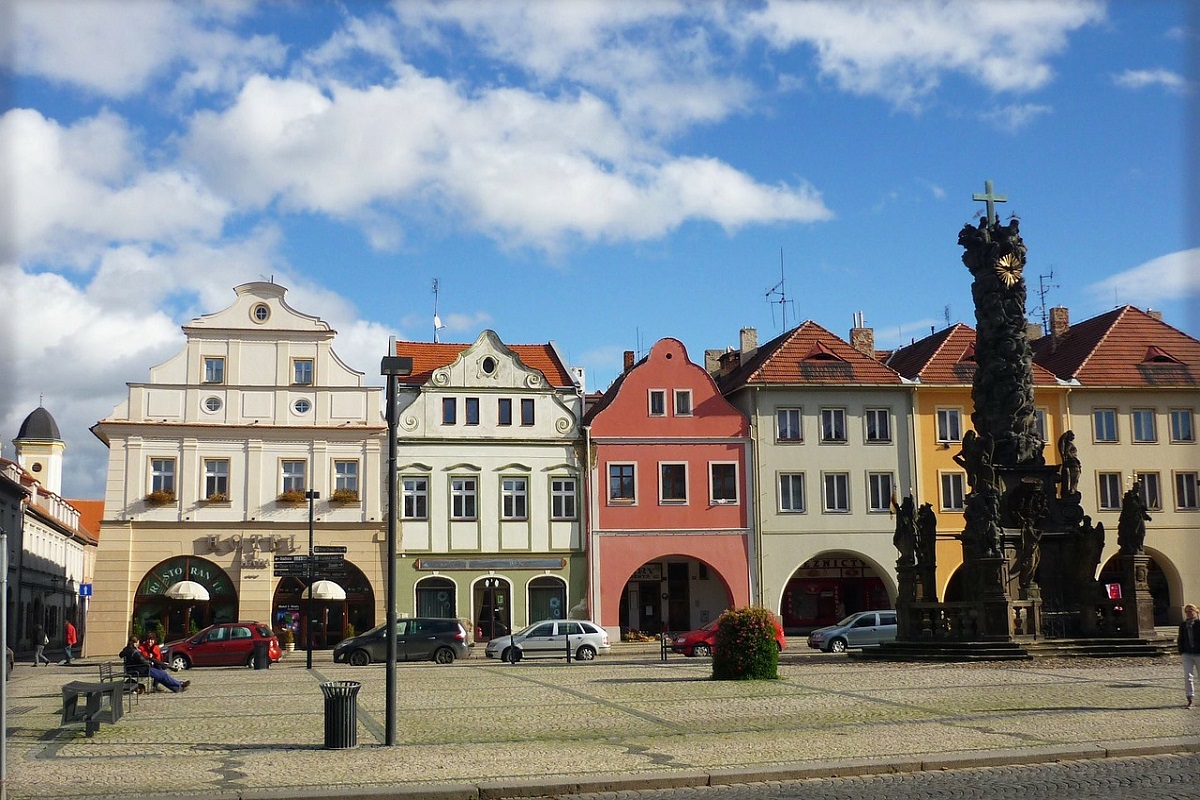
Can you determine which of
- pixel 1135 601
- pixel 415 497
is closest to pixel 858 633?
pixel 1135 601

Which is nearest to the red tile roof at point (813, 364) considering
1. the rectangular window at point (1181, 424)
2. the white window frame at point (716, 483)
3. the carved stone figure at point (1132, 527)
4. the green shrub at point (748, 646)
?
the white window frame at point (716, 483)

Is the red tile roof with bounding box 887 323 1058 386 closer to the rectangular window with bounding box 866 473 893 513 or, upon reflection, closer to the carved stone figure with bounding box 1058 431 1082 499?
the rectangular window with bounding box 866 473 893 513

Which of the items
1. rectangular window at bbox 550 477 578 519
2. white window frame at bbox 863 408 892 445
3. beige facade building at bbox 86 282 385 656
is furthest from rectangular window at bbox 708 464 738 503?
beige facade building at bbox 86 282 385 656

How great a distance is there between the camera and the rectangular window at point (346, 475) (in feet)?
155

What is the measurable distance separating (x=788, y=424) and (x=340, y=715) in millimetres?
37156

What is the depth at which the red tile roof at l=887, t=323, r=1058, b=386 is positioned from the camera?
5238 centimetres

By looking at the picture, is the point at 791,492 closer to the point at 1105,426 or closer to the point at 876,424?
the point at 876,424

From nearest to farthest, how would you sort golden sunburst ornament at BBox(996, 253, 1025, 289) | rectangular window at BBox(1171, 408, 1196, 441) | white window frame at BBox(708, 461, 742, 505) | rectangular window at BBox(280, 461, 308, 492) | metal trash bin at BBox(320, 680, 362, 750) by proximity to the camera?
metal trash bin at BBox(320, 680, 362, 750), golden sunburst ornament at BBox(996, 253, 1025, 289), rectangular window at BBox(280, 461, 308, 492), white window frame at BBox(708, 461, 742, 505), rectangular window at BBox(1171, 408, 1196, 441)

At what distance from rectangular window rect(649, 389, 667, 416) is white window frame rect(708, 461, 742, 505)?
9.22 feet

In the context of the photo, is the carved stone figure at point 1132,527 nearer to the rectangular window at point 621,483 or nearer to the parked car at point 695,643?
the parked car at point 695,643

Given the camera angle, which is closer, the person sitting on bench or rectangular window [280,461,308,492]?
the person sitting on bench

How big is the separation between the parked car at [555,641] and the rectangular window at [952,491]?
64.4 ft

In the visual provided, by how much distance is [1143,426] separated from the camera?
175 ft

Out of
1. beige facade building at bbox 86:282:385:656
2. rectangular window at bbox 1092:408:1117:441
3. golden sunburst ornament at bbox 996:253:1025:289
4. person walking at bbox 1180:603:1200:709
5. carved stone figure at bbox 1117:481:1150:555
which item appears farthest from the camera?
rectangular window at bbox 1092:408:1117:441
